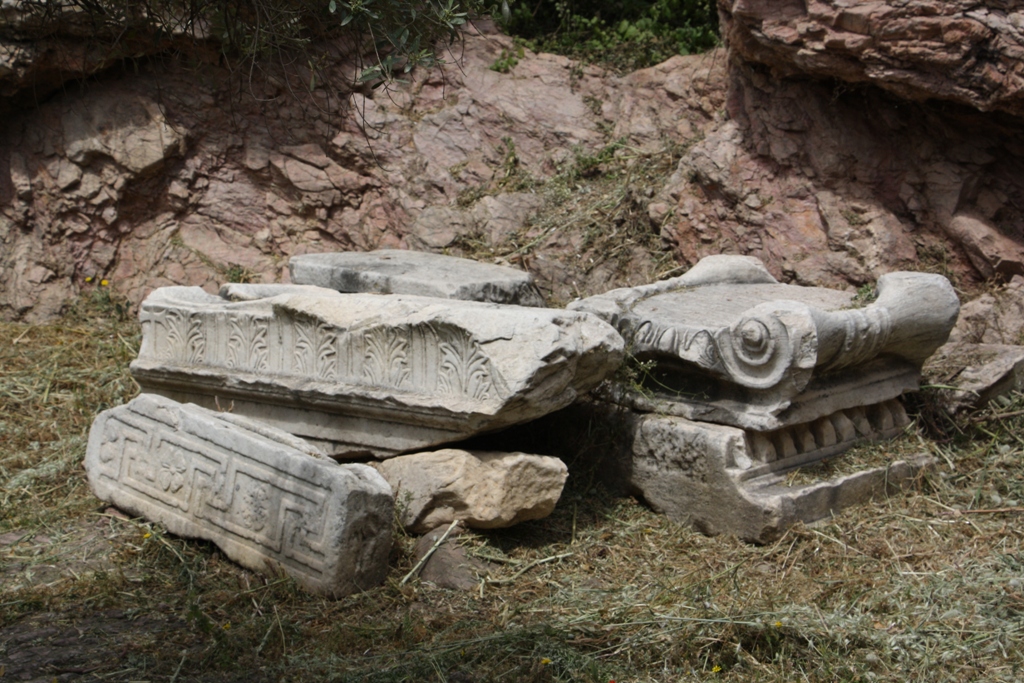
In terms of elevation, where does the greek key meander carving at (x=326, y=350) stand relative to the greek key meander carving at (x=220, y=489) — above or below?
above

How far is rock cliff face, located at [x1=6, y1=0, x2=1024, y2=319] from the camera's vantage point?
609 centimetres

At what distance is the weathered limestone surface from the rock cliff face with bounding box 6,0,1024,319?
1574 millimetres

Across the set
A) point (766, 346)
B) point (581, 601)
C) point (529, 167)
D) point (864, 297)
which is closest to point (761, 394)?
point (766, 346)

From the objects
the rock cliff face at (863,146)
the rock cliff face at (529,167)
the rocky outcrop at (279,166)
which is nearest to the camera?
the rock cliff face at (863,146)

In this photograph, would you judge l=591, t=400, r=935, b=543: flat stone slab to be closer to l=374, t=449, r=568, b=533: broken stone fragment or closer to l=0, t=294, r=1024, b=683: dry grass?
l=0, t=294, r=1024, b=683: dry grass

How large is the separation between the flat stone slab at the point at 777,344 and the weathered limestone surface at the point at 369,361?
0.42m

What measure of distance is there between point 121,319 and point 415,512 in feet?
12.3

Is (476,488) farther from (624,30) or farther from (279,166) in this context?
(624,30)

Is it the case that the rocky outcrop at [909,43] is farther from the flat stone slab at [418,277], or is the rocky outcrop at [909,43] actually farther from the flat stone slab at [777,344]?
the flat stone slab at [418,277]

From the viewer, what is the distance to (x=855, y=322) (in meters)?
4.54

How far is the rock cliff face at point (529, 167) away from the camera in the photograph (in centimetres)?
609

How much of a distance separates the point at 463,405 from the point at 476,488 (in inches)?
13.2

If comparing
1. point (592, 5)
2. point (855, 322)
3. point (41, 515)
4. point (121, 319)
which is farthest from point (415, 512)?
point (592, 5)

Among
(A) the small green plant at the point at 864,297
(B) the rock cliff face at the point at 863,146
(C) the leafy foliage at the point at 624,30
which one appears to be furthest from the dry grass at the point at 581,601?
(C) the leafy foliage at the point at 624,30
